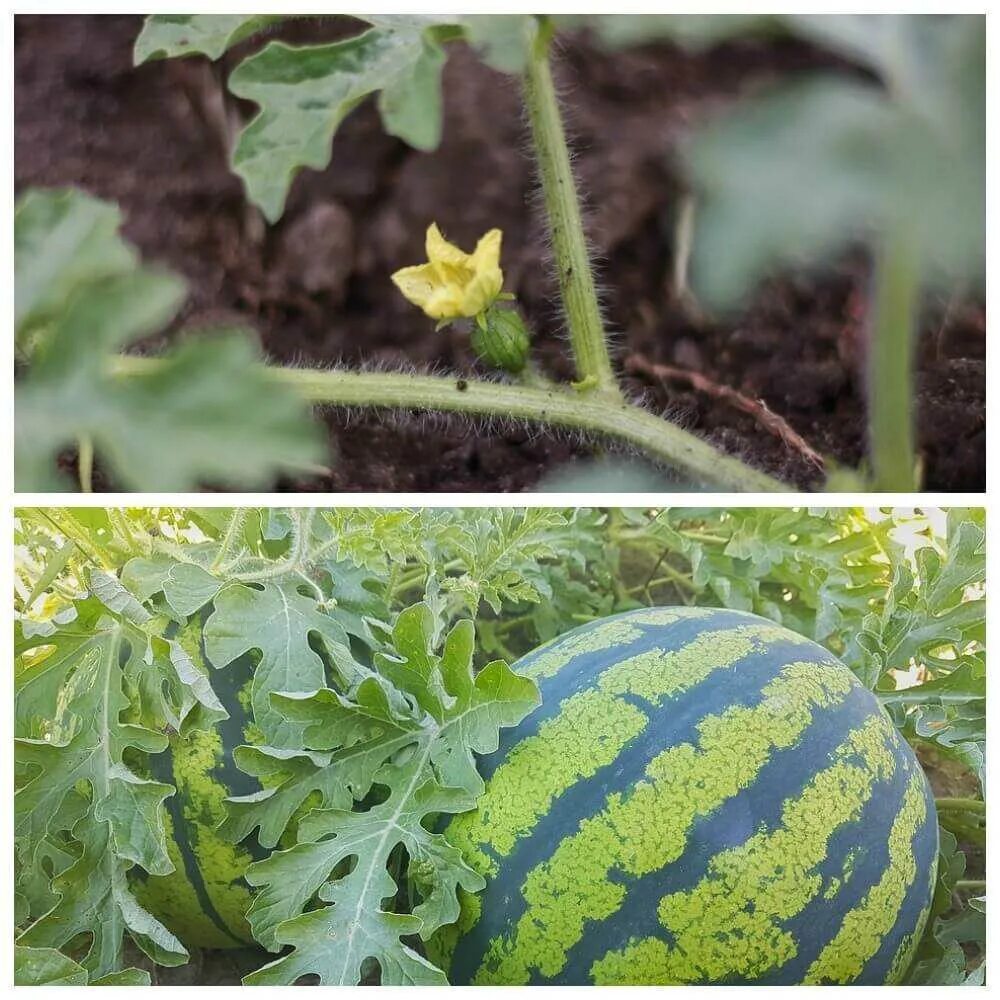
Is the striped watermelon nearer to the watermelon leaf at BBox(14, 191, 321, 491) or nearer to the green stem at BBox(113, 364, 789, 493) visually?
the green stem at BBox(113, 364, 789, 493)

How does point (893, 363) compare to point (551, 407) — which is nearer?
point (893, 363)

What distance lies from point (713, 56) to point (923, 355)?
658 mm

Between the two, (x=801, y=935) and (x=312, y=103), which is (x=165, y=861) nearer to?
(x=801, y=935)

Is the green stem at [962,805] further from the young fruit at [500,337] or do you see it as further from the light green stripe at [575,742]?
the young fruit at [500,337]

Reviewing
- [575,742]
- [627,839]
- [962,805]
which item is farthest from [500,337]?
[962,805]

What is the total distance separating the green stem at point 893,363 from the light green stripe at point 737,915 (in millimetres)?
528

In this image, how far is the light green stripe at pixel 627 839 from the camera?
1.26 m

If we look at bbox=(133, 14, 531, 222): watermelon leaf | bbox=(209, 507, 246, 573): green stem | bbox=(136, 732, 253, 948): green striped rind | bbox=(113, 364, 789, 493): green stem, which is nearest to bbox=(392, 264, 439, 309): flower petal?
bbox=(113, 364, 789, 493): green stem

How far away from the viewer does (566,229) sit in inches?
61.2

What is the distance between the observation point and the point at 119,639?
1445mm

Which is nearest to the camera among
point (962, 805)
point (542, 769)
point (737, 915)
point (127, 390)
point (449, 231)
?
point (127, 390)

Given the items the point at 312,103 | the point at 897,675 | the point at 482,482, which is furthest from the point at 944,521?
the point at 312,103

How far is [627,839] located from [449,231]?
120 cm

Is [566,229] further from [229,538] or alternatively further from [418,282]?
[229,538]
